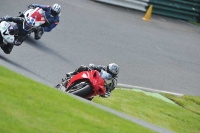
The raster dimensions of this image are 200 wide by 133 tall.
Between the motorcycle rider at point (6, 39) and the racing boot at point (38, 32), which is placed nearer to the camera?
the motorcycle rider at point (6, 39)

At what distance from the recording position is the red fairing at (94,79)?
38.0 feet

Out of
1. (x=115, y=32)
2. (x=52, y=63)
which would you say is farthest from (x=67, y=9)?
(x=52, y=63)

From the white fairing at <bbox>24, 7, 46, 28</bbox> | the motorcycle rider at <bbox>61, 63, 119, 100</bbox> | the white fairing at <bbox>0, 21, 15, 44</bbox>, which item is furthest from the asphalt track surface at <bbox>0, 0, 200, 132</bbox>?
the motorcycle rider at <bbox>61, 63, 119, 100</bbox>

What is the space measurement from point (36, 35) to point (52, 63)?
41.7 inches

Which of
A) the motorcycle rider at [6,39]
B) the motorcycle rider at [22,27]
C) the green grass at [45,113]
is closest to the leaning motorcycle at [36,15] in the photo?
the motorcycle rider at [22,27]

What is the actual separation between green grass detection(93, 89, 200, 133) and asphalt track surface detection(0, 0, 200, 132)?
1.11 metres

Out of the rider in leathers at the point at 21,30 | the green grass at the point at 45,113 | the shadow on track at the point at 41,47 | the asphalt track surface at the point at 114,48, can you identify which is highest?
the green grass at the point at 45,113

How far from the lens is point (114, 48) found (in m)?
17.7

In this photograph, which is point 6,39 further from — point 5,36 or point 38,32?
point 38,32

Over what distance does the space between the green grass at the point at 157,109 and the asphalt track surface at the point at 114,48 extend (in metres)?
1.11

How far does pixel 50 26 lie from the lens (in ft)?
51.4

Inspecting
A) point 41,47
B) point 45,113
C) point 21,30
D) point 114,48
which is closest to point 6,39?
point 21,30

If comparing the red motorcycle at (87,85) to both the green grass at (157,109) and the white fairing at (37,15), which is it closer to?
the green grass at (157,109)

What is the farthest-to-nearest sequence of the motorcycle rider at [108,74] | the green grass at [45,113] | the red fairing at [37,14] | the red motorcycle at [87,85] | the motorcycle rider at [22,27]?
the red fairing at [37,14] < the motorcycle rider at [22,27] < the motorcycle rider at [108,74] < the red motorcycle at [87,85] < the green grass at [45,113]
